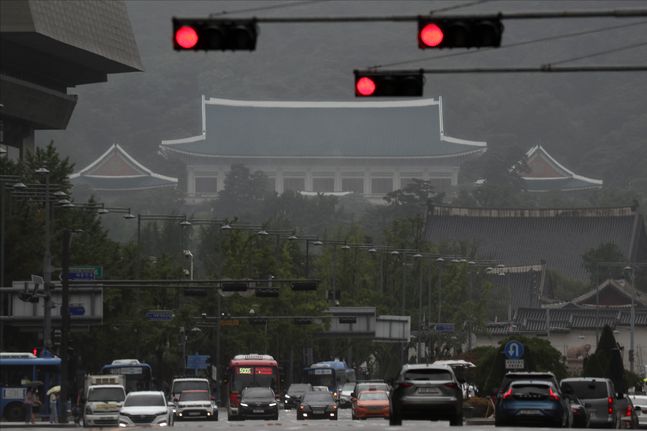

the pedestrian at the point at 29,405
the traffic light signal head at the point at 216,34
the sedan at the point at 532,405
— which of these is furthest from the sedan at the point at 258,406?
the traffic light signal head at the point at 216,34

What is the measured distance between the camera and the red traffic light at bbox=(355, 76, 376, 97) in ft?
102

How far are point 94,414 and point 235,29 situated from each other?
38490mm

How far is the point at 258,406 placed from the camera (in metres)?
73.6

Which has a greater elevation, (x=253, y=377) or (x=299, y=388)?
(x=253, y=377)

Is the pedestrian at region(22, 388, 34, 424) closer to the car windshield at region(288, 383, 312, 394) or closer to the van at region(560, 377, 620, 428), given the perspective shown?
the van at region(560, 377, 620, 428)

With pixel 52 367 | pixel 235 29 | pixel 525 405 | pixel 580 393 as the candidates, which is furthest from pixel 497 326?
pixel 235 29

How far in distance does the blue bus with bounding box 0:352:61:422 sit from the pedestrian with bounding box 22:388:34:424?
39 centimetres

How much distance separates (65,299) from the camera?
69.9m

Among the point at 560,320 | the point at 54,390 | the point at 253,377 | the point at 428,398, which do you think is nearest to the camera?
the point at 428,398

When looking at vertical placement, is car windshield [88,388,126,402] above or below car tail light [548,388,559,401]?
below

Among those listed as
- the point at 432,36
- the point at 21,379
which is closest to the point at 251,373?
the point at 21,379

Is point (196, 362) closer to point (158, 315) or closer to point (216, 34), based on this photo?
point (158, 315)

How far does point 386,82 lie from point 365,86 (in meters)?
0.37

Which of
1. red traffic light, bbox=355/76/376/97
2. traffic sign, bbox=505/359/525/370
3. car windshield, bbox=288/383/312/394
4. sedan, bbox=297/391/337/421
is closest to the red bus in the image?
sedan, bbox=297/391/337/421
